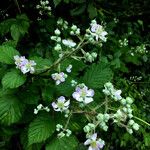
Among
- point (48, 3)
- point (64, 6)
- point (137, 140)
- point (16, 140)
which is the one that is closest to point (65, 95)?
point (16, 140)

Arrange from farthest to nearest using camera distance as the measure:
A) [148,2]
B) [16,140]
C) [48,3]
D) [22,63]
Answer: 1. [148,2]
2. [48,3]
3. [16,140]
4. [22,63]

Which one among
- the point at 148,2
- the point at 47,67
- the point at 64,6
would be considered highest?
the point at 47,67

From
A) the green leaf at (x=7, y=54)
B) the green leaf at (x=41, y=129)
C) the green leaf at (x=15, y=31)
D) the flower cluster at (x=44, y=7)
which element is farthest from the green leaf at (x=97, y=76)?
the flower cluster at (x=44, y=7)

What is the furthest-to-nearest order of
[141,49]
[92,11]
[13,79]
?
[141,49] < [92,11] < [13,79]

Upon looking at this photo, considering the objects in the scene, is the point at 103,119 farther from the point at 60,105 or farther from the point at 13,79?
the point at 13,79

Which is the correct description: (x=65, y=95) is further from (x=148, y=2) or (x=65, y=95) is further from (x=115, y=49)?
(x=148, y=2)

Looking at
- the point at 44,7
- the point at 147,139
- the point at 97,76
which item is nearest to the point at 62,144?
the point at 97,76

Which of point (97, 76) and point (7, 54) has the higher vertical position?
point (7, 54)
